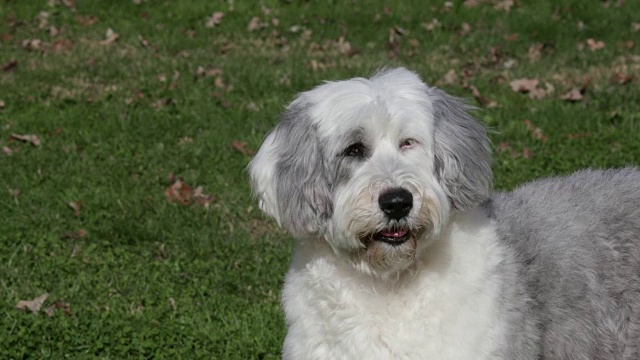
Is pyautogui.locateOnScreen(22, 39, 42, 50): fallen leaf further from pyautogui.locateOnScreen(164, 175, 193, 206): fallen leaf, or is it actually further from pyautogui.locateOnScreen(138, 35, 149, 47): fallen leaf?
pyautogui.locateOnScreen(164, 175, 193, 206): fallen leaf

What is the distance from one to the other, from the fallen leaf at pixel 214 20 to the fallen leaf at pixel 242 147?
485 centimetres

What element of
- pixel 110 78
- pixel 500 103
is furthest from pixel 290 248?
pixel 110 78

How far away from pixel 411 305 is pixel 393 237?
13.0 inches

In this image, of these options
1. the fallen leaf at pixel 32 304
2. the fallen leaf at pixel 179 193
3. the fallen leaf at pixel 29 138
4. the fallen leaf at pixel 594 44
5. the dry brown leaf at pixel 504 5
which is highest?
the fallen leaf at pixel 32 304

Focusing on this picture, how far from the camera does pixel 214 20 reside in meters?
13.2

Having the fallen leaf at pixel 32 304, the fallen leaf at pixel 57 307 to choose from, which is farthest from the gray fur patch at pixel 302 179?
the fallen leaf at pixel 32 304

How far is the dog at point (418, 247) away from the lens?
375cm

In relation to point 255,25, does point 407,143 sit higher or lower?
higher

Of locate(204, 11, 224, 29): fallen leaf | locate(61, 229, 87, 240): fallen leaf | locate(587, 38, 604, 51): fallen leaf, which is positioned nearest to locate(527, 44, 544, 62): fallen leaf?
locate(587, 38, 604, 51): fallen leaf

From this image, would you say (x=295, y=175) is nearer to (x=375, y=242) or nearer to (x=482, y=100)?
(x=375, y=242)

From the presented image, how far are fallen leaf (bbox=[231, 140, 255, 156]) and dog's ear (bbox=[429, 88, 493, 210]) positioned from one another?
446 cm

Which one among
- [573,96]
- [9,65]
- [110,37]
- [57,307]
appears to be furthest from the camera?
[110,37]

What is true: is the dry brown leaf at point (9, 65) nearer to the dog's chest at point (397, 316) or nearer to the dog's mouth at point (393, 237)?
the dog's chest at point (397, 316)

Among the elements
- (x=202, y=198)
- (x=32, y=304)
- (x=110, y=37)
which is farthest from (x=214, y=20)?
(x=32, y=304)
